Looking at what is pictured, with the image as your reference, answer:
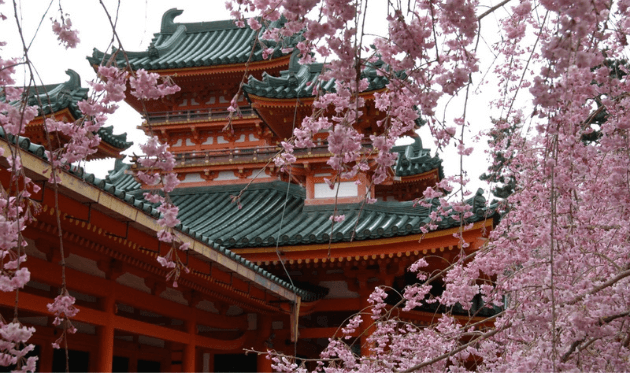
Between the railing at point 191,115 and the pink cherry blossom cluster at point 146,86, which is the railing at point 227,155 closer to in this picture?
the railing at point 191,115

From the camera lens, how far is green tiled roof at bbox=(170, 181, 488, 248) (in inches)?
324

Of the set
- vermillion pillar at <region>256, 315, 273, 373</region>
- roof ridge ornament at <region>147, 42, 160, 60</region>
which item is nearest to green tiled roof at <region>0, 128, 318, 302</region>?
vermillion pillar at <region>256, 315, 273, 373</region>

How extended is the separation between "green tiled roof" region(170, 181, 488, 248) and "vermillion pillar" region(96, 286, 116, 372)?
10.2 ft

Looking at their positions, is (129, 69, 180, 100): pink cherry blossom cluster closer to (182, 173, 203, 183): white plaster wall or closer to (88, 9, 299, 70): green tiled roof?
(88, 9, 299, 70): green tiled roof

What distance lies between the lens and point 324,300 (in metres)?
9.09

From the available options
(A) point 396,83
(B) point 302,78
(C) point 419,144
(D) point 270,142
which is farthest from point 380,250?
(C) point 419,144

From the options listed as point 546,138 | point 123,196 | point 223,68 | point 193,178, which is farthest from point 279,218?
point 546,138

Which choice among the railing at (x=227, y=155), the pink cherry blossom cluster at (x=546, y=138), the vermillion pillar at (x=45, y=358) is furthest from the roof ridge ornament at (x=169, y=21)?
the pink cherry blossom cluster at (x=546, y=138)

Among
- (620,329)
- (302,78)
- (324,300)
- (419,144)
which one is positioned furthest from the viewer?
(419,144)

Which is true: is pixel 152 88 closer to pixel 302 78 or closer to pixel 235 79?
pixel 302 78

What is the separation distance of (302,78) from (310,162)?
2033 mm

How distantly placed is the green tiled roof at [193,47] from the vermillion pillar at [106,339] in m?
6.79

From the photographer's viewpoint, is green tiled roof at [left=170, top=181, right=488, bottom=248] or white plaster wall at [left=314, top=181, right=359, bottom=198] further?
white plaster wall at [left=314, top=181, right=359, bottom=198]

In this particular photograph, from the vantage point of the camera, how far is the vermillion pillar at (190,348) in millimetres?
6941
